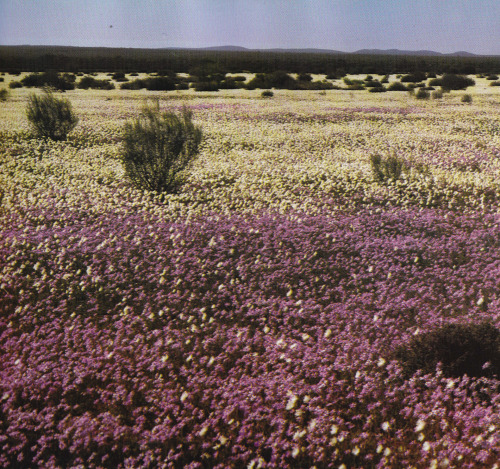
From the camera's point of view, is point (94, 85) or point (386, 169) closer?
point (386, 169)

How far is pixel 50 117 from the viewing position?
1770cm

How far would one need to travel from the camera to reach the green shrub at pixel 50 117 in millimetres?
17562

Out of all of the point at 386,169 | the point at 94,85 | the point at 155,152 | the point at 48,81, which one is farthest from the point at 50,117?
the point at 94,85

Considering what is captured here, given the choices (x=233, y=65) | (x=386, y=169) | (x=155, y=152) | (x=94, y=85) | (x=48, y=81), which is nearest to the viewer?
(x=155, y=152)

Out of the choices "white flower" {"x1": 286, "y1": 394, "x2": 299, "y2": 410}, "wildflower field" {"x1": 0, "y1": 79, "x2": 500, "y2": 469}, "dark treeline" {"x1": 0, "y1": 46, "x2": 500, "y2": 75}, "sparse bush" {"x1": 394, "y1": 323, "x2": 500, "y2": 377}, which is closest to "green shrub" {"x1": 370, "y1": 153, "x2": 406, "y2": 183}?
"wildflower field" {"x1": 0, "y1": 79, "x2": 500, "y2": 469}

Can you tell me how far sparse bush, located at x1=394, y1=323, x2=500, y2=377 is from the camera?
4.27 metres

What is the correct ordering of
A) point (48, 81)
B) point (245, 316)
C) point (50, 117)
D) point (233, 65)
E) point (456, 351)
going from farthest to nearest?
point (233, 65) → point (48, 81) → point (50, 117) → point (245, 316) → point (456, 351)

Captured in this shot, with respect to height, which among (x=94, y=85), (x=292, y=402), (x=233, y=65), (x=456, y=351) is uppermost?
(x=233, y=65)

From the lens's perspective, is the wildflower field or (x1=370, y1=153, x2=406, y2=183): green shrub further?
(x1=370, y1=153, x2=406, y2=183): green shrub

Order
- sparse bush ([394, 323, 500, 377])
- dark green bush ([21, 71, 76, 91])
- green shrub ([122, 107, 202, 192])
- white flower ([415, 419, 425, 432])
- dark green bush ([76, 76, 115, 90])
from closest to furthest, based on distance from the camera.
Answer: white flower ([415, 419, 425, 432]) → sparse bush ([394, 323, 500, 377]) → green shrub ([122, 107, 202, 192]) → dark green bush ([21, 71, 76, 91]) → dark green bush ([76, 76, 115, 90])

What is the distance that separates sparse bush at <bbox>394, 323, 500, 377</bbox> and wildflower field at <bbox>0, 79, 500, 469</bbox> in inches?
3.0

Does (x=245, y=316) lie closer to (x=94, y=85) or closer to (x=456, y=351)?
(x=456, y=351)

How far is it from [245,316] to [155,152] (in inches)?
276

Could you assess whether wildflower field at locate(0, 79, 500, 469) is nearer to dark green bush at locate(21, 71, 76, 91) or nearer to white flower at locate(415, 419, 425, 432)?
white flower at locate(415, 419, 425, 432)
